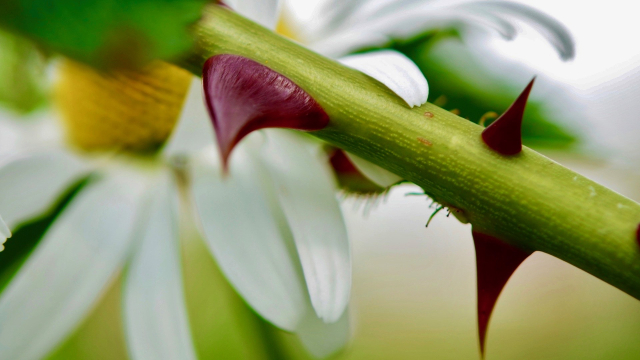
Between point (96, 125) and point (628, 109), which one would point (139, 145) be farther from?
point (628, 109)

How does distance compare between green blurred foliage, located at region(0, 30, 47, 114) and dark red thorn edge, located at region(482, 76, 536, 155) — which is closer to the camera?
dark red thorn edge, located at region(482, 76, 536, 155)

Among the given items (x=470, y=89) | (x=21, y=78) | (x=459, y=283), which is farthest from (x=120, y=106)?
(x=459, y=283)

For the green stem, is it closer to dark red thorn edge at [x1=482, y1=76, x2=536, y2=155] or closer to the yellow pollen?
dark red thorn edge at [x1=482, y1=76, x2=536, y2=155]

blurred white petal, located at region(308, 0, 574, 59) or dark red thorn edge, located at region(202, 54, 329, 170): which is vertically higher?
dark red thorn edge, located at region(202, 54, 329, 170)

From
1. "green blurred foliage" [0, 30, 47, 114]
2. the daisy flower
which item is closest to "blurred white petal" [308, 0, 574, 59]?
the daisy flower

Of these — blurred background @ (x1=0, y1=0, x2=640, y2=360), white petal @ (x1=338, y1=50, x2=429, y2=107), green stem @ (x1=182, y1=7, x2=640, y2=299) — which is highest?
white petal @ (x1=338, y1=50, x2=429, y2=107)
